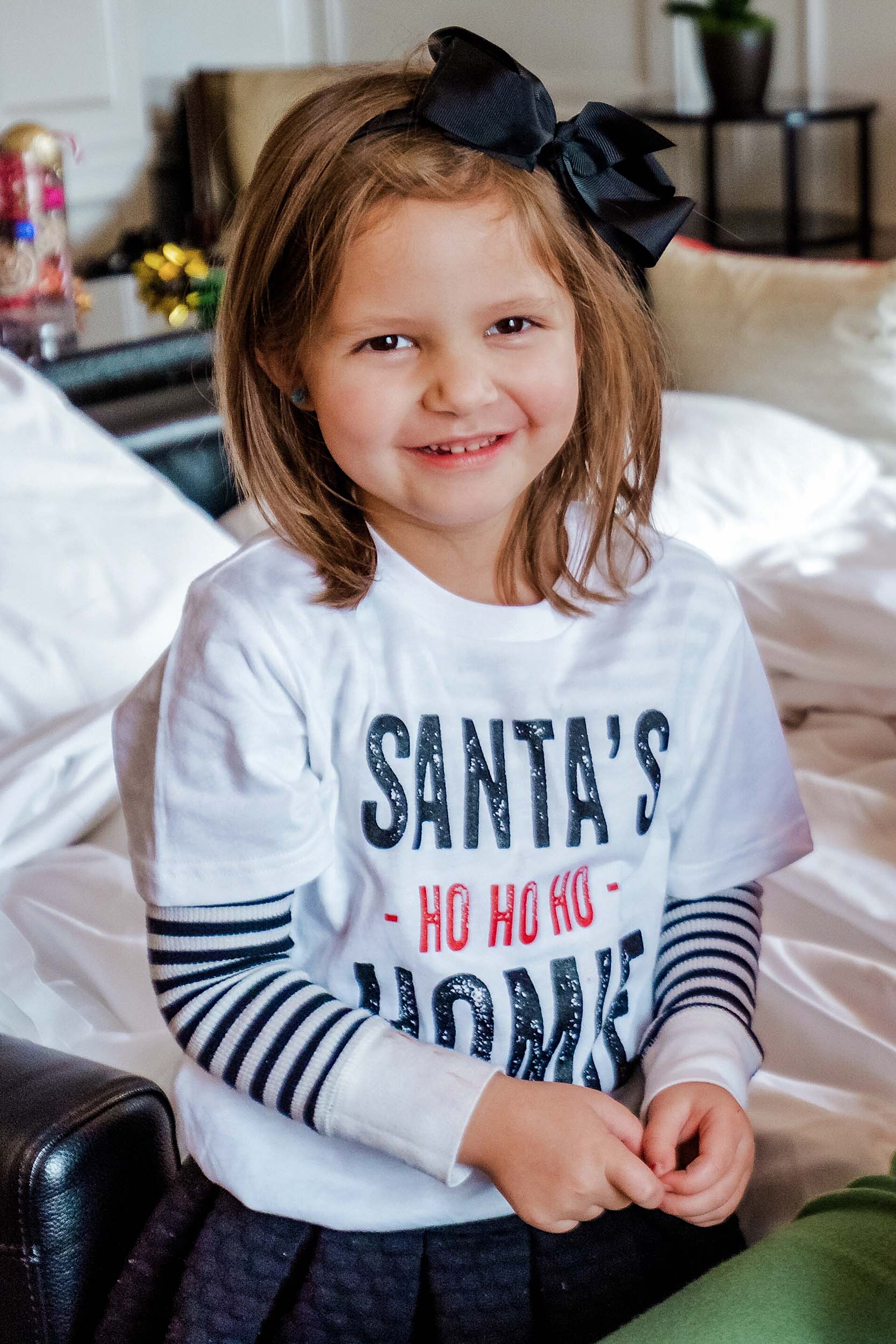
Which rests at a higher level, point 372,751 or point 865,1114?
point 372,751

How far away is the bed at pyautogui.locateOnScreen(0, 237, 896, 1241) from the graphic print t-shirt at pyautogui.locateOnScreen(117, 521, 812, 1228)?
14cm

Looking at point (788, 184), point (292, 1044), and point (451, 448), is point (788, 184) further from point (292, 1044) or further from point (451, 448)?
point (292, 1044)

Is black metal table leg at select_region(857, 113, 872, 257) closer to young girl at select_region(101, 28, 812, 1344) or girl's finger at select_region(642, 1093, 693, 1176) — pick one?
young girl at select_region(101, 28, 812, 1344)

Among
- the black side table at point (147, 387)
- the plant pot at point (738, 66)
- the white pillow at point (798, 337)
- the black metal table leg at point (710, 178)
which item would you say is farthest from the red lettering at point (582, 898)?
the plant pot at point (738, 66)

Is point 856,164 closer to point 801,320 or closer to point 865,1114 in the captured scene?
point 801,320

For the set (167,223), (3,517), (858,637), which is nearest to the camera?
(3,517)

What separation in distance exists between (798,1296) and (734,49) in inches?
103

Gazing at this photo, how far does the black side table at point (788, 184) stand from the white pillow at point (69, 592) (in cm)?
158

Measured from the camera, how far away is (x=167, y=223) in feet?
Answer: 12.6

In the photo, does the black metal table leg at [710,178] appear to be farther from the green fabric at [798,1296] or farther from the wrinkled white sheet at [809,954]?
the green fabric at [798,1296]

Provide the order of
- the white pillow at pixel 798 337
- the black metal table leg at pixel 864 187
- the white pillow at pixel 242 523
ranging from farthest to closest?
the black metal table leg at pixel 864 187, the white pillow at pixel 798 337, the white pillow at pixel 242 523

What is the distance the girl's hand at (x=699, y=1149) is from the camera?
0.72 metres

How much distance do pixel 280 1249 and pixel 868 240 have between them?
8.77 ft

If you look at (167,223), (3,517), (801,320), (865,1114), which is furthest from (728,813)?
(167,223)
